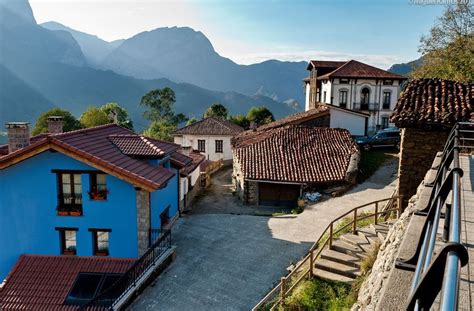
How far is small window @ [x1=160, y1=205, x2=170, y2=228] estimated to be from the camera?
16.9 metres

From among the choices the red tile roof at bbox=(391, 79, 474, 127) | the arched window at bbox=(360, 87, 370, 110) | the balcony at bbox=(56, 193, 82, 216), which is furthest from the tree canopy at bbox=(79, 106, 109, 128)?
the red tile roof at bbox=(391, 79, 474, 127)

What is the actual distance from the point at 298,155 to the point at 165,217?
36.9 feet

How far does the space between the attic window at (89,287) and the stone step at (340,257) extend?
694 cm

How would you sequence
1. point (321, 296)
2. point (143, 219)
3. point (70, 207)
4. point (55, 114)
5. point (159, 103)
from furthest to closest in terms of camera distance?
point (159, 103) < point (55, 114) < point (70, 207) < point (143, 219) < point (321, 296)

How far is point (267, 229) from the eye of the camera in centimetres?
1803

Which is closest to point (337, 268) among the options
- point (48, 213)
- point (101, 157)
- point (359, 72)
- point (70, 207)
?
point (101, 157)

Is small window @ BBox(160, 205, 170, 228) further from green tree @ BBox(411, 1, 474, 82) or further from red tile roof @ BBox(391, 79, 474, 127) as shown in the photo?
green tree @ BBox(411, 1, 474, 82)

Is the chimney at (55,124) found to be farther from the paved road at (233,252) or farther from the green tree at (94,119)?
the green tree at (94,119)

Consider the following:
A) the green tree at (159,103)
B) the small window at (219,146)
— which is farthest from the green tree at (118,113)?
the small window at (219,146)

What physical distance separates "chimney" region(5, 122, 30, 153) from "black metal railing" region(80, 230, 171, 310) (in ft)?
22.7

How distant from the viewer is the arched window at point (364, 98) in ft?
138

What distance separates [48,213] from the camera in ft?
47.6

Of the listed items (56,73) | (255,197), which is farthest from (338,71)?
(56,73)

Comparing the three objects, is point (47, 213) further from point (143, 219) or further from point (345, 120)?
point (345, 120)
